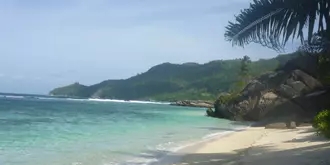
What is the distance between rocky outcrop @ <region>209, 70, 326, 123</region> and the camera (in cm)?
3413

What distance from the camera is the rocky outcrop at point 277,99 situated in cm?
3413

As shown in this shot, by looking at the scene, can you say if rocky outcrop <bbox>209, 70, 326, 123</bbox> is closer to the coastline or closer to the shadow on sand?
the coastline

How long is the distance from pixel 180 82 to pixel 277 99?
12788cm

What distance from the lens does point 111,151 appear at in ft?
51.0

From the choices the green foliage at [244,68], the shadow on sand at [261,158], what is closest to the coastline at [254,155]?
the shadow on sand at [261,158]

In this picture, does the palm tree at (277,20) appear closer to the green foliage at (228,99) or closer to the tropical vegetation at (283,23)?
the tropical vegetation at (283,23)

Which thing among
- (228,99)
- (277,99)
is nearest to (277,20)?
(277,99)

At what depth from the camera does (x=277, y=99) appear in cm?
3731

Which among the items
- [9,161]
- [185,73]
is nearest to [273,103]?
[9,161]

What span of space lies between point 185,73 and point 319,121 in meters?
154

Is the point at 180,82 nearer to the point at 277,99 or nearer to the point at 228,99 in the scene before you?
the point at 228,99

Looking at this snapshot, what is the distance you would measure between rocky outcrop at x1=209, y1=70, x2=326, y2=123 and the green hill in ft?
264

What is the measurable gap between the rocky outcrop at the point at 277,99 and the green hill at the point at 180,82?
80.6 metres

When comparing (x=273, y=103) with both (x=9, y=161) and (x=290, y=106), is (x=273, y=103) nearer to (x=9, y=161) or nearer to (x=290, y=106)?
(x=290, y=106)
